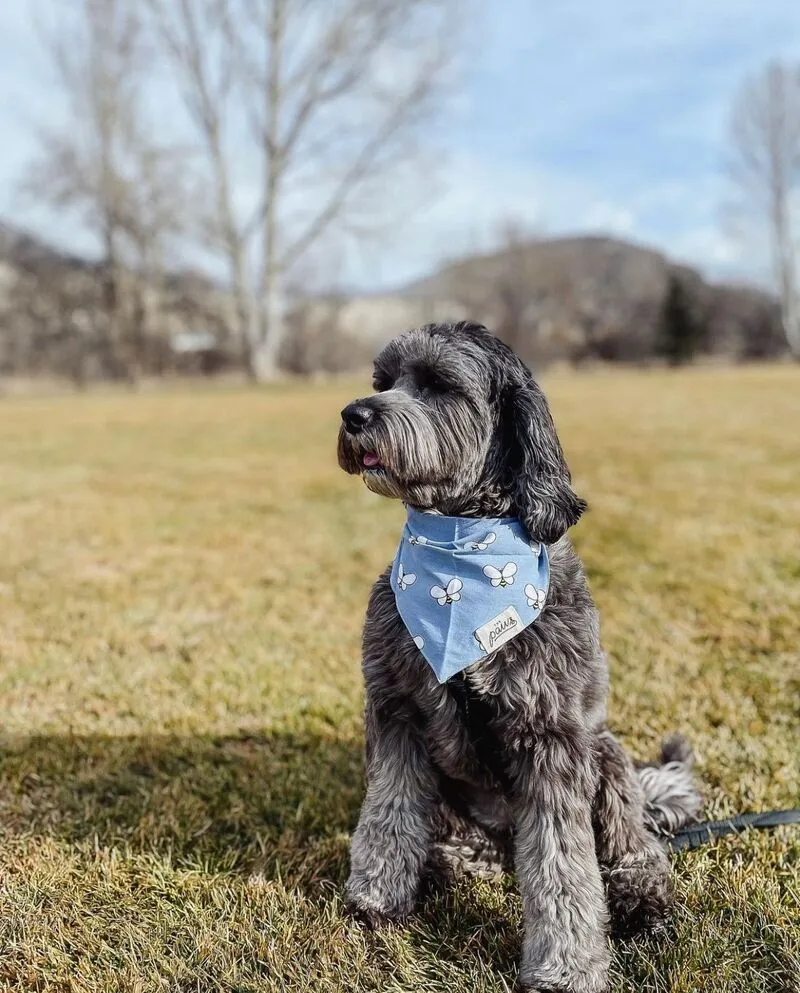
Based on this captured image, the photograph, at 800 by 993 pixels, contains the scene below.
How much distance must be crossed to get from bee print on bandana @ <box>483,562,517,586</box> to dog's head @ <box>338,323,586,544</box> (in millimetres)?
119

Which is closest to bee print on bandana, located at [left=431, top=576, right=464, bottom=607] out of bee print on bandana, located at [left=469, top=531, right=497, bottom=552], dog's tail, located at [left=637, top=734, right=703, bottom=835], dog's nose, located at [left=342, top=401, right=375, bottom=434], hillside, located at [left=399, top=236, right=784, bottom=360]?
bee print on bandana, located at [left=469, top=531, right=497, bottom=552]

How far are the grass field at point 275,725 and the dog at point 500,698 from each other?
0.55 ft

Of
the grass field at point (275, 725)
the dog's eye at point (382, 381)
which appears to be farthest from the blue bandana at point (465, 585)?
the grass field at point (275, 725)

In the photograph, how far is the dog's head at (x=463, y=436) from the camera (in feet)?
7.71

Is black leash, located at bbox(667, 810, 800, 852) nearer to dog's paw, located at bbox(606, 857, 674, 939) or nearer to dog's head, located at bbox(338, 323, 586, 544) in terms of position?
dog's paw, located at bbox(606, 857, 674, 939)

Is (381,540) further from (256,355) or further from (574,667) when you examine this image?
(256,355)

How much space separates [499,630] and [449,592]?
19cm

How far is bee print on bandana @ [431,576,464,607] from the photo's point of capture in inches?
94.3

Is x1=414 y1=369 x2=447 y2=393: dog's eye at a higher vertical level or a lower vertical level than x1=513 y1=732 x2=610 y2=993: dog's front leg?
higher

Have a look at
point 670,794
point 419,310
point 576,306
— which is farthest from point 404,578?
point 576,306

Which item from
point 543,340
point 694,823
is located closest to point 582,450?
point 694,823

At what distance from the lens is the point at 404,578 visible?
249 centimetres

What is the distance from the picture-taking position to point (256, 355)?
94.2ft

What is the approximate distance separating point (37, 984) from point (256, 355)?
2764 cm
